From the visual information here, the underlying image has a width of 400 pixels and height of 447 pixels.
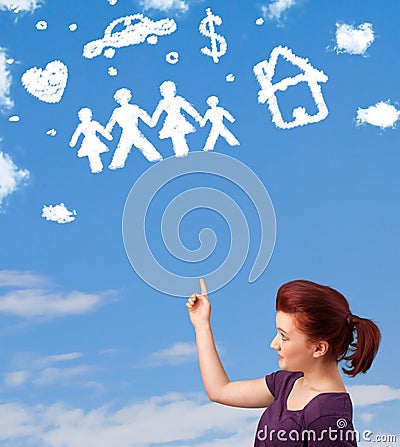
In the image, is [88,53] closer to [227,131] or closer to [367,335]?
[227,131]

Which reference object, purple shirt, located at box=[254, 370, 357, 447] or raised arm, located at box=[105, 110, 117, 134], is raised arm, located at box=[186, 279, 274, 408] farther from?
raised arm, located at box=[105, 110, 117, 134]

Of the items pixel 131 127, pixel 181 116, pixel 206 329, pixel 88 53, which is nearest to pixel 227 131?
pixel 181 116

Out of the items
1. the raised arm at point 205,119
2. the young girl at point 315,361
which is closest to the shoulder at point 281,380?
the young girl at point 315,361

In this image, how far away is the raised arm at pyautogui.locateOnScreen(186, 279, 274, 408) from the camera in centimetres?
212

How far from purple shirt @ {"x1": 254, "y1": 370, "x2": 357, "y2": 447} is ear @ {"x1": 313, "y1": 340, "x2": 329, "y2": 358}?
0.10 m

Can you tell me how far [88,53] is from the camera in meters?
4.26

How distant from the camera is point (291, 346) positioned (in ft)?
6.30

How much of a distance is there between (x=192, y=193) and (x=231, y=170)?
0.16 m

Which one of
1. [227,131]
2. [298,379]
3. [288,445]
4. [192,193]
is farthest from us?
[227,131]

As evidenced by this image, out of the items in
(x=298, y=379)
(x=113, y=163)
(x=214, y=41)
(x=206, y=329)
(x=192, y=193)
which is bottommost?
(x=298, y=379)

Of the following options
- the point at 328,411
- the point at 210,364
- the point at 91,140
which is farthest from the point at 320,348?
the point at 91,140

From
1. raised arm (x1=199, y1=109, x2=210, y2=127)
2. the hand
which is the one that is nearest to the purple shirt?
the hand

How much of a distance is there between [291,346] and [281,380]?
0.59 ft

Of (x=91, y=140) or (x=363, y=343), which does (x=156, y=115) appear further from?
(x=363, y=343)
